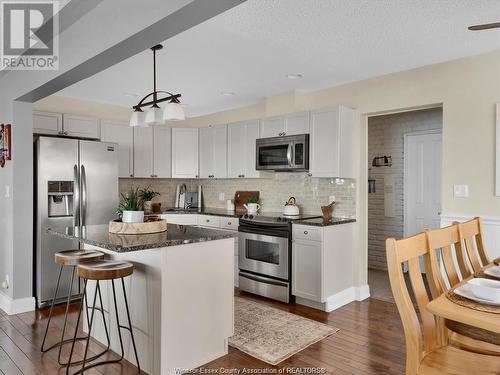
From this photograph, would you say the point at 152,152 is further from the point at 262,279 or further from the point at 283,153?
the point at 262,279

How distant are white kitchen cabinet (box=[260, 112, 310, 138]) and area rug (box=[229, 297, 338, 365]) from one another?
2.05 metres

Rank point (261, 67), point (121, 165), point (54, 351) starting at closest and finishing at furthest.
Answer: point (54, 351)
point (261, 67)
point (121, 165)

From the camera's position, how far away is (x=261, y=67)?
3.74m

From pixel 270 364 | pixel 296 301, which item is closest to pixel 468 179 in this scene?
pixel 296 301

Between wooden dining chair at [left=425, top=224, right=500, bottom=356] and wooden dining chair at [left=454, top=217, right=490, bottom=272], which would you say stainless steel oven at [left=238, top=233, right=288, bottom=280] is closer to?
wooden dining chair at [left=454, top=217, right=490, bottom=272]

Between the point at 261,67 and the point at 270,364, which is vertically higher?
the point at 261,67

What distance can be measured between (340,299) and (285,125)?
2.12 m

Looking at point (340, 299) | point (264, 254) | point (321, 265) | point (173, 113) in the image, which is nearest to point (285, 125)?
Result: point (264, 254)

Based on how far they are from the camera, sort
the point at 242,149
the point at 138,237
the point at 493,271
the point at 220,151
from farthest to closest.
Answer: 1. the point at 220,151
2. the point at 242,149
3. the point at 138,237
4. the point at 493,271

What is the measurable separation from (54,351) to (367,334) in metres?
2.58

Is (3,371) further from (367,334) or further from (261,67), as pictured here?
(261,67)

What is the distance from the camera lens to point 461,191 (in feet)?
11.2

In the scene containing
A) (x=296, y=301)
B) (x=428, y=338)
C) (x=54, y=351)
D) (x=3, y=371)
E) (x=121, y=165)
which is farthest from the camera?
(x=121, y=165)

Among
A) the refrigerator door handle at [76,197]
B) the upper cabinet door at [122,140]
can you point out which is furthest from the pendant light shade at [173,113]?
the upper cabinet door at [122,140]
